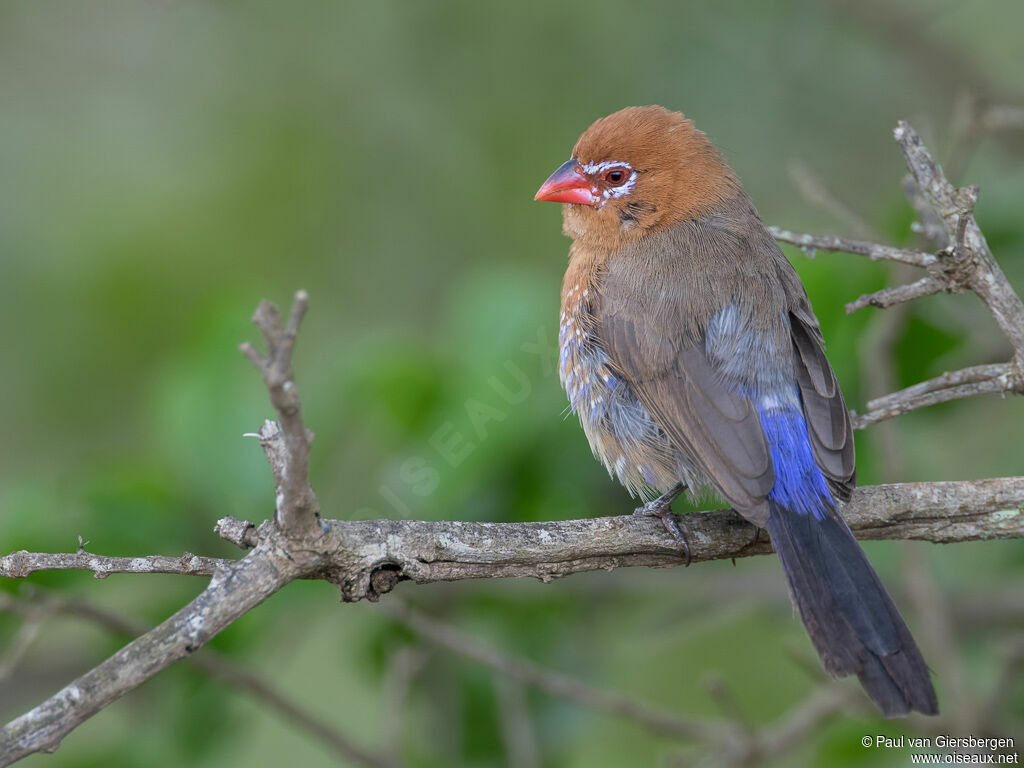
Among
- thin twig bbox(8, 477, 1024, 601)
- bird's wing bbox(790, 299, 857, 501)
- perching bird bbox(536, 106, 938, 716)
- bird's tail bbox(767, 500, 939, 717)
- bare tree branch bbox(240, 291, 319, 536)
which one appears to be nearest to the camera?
bare tree branch bbox(240, 291, 319, 536)

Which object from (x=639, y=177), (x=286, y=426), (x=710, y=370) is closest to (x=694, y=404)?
(x=710, y=370)

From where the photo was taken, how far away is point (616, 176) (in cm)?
408

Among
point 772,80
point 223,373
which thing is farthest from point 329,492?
point 772,80

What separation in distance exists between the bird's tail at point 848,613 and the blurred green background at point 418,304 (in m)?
1.08

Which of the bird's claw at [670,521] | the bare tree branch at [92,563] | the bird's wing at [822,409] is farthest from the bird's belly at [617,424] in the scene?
the bare tree branch at [92,563]

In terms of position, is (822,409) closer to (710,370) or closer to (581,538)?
(710,370)

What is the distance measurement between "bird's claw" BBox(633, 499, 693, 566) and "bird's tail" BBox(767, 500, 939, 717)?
24 centimetres

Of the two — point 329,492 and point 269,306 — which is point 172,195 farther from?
point 269,306

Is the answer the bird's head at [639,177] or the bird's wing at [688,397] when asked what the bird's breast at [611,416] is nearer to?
the bird's wing at [688,397]

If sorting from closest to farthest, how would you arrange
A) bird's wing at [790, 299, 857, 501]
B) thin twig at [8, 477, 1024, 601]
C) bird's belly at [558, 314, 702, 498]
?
thin twig at [8, 477, 1024, 601] → bird's wing at [790, 299, 857, 501] → bird's belly at [558, 314, 702, 498]

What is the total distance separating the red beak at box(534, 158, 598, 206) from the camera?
4.10 m

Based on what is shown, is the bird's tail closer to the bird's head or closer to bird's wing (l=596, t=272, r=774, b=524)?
bird's wing (l=596, t=272, r=774, b=524)

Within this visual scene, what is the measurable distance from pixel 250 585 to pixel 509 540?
2.27 ft

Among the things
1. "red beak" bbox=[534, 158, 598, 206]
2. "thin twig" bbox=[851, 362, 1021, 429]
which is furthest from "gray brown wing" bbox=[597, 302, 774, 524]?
"red beak" bbox=[534, 158, 598, 206]
